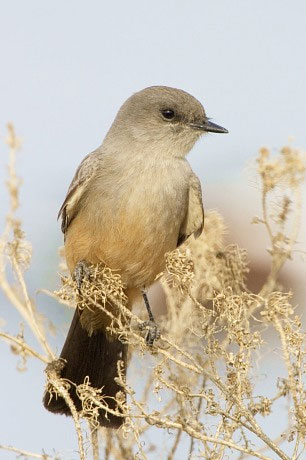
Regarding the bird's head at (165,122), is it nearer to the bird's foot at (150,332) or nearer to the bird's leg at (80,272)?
the bird's leg at (80,272)

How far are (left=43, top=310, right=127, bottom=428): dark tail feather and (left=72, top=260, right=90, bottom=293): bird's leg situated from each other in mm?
539

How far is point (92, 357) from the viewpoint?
4.48 metres

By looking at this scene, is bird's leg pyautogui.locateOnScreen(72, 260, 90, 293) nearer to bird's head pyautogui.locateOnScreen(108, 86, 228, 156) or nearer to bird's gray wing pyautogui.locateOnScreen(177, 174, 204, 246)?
bird's gray wing pyautogui.locateOnScreen(177, 174, 204, 246)

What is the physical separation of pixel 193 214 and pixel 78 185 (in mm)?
671

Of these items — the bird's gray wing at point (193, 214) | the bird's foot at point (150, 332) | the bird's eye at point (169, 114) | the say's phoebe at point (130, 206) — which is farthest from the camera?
the bird's eye at point (169, 114)

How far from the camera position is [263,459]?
89.0 inches

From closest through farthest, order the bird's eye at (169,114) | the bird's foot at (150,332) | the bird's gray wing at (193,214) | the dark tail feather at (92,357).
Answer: the bird's foot at (150,332)
the dark tail feather at (92,357)
the bird's gray wing at (193,214)
the bird's eye at (169,114)

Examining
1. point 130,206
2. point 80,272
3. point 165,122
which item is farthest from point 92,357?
point 165,122

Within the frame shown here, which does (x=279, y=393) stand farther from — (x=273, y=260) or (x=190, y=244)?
(x=190, y=244)

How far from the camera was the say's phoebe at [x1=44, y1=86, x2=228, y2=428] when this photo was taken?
417 cm

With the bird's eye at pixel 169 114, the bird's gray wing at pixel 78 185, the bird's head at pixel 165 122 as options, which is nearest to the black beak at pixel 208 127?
the bird's head at pixel 165 122

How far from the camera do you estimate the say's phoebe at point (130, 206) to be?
4.17 metres

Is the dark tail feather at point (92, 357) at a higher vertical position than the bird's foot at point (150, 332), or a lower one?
lower

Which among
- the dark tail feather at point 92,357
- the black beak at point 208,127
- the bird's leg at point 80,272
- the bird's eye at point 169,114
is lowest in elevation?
the dark tail feather at point 92,357
